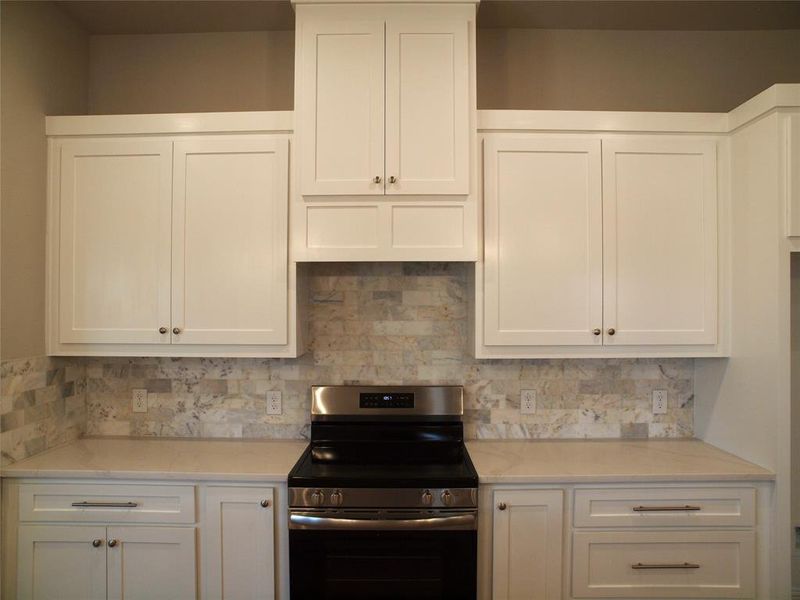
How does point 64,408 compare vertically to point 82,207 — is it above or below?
below

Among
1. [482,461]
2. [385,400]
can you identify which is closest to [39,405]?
[385,400]

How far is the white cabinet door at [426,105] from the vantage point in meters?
1.80

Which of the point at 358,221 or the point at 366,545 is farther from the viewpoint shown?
the point at 358,221

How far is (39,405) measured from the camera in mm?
1898

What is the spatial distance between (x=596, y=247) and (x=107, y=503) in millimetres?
2223

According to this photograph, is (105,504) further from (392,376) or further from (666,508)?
(666,508)

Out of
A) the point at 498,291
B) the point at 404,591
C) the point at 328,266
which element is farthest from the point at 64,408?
the point at 498,291

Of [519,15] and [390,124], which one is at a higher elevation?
[519,15]

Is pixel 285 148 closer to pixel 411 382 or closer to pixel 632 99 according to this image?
pixel 411 382

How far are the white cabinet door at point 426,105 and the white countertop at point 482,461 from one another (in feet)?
3.81

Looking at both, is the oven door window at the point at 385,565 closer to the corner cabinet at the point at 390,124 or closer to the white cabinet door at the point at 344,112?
the corner cabinet at the point at 390,124

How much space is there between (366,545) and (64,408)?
60.9 inches

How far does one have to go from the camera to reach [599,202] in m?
1.87

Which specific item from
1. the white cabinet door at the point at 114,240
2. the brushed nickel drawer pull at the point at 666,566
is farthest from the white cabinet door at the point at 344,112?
the brushed nickel drawer pull at the point at 666,566
